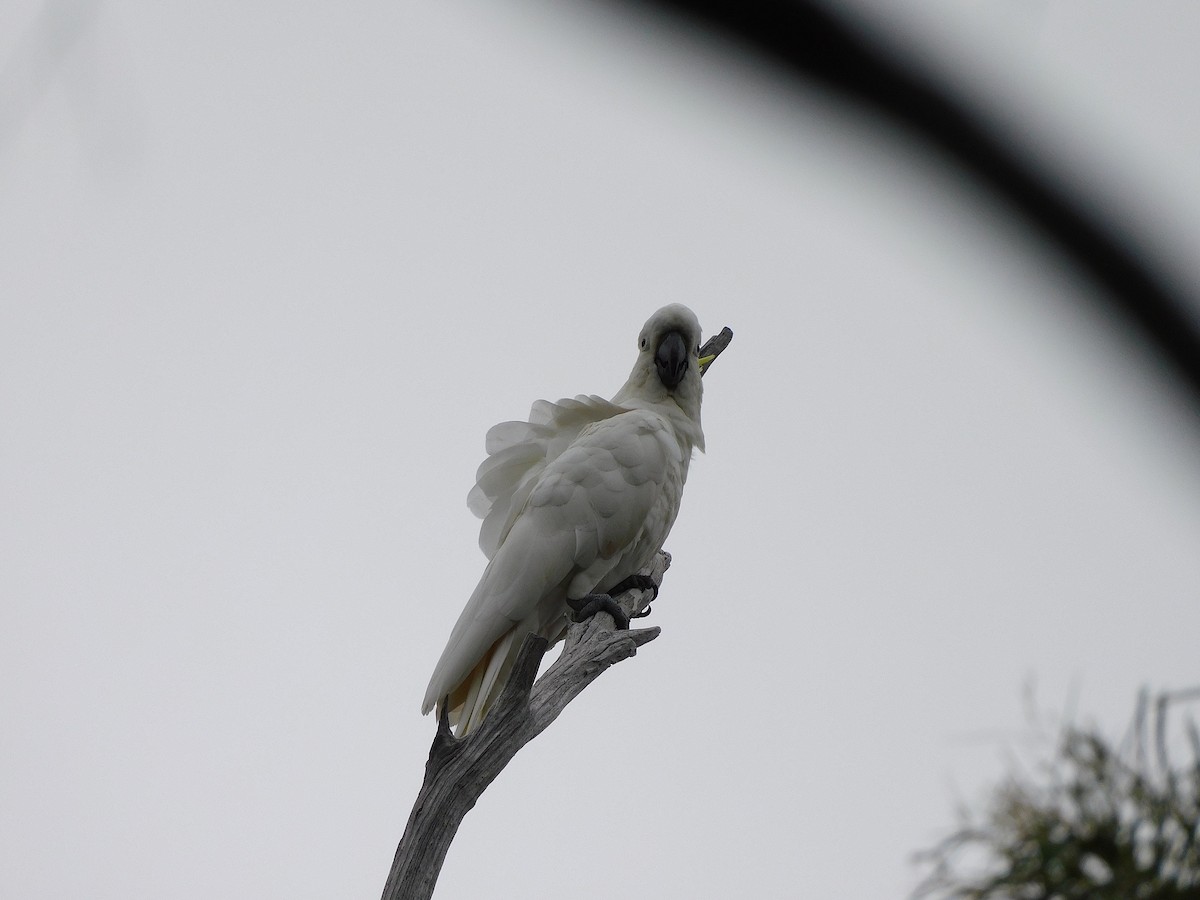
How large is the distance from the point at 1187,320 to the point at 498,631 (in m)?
3.34

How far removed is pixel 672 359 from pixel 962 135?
4.19 meters

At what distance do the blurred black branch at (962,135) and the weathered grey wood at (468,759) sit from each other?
8.02ft

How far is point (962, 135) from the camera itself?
656mm

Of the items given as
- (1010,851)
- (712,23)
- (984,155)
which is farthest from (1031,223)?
(1010,851)

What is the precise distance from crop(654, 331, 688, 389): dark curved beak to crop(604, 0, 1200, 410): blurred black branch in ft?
13.6

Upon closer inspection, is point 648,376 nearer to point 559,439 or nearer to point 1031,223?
point 559,439

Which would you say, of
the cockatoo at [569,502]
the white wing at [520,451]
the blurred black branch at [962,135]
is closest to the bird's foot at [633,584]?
the cockatoo at [569,502]

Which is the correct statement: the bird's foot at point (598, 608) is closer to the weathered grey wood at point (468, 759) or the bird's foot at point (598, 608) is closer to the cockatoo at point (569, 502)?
the cockatoo at point (569, 502)

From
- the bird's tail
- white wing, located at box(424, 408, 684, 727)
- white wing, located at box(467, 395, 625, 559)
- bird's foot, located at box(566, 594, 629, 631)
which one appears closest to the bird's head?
white wing, located at box(467, 395, 625, 559)

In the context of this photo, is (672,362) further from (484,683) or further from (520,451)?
(484,683)

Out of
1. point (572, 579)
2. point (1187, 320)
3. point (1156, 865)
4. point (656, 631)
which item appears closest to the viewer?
point (1187, 320)

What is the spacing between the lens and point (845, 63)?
2.14ft

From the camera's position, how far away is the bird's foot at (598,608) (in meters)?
3.97

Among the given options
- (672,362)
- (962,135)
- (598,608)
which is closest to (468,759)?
(598,608)
